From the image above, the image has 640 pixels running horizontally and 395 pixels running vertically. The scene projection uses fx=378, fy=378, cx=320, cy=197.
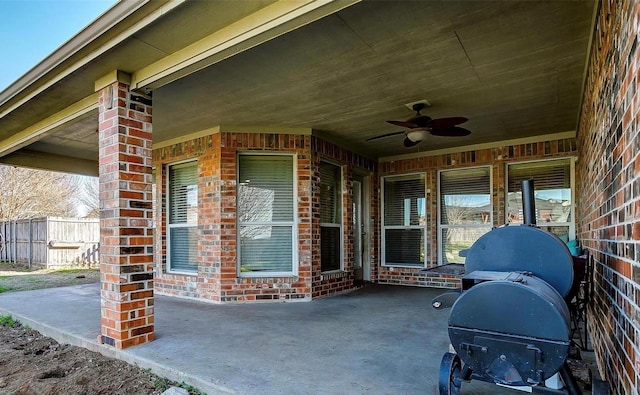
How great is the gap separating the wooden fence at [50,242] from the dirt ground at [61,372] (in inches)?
312

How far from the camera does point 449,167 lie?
6.67 metres

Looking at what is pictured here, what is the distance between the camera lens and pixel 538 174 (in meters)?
5.98

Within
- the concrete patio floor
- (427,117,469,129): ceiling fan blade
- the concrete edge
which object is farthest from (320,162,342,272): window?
the concrete edge

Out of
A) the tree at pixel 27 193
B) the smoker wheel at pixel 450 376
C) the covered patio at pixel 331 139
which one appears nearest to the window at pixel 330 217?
the covered patio at pixel 331 139

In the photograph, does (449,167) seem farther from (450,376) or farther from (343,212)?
(450,376)

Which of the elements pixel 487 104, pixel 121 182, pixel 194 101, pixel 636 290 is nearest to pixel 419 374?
pixel 636 290

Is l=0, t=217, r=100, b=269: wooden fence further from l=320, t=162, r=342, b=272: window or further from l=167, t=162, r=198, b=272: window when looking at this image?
l=320, t=162, r=342, b=272: window

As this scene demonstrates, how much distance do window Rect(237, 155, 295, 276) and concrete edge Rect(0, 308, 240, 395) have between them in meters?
2.24

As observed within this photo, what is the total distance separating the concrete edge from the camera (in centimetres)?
256

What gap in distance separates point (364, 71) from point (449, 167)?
3.69 meters

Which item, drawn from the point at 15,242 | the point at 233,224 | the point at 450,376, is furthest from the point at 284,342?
the point at 15,242

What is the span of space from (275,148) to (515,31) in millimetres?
3491

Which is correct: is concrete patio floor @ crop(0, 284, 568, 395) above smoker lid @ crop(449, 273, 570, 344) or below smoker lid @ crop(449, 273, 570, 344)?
below

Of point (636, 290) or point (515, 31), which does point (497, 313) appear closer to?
point (636, 290)
